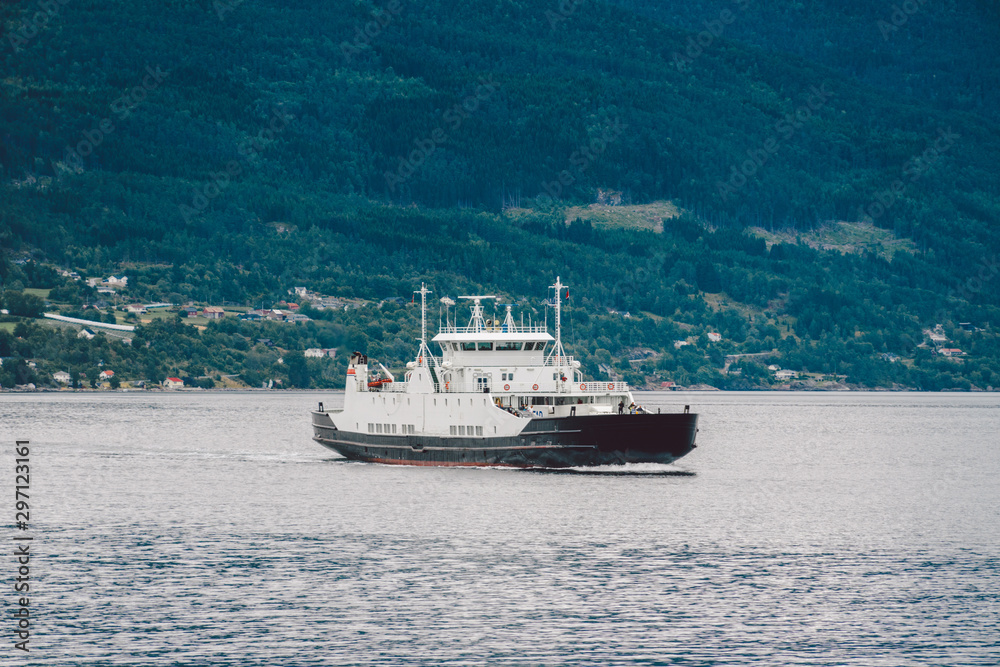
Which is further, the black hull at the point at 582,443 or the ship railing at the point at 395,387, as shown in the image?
the ship railing at the point at 395,387

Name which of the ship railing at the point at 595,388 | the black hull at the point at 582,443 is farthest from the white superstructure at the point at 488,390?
the black hull at the point at 582,443

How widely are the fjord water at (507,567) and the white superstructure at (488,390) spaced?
3964 mm

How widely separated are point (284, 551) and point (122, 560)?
25.0ft

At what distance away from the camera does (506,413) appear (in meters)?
90.2

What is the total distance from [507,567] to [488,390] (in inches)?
1343

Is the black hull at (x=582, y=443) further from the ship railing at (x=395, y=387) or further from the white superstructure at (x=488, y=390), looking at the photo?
the ship railing at (x=395, y=387)

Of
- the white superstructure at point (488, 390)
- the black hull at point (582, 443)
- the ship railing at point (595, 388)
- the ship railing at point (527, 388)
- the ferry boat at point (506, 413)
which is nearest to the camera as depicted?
the black hull at point (582, 443)

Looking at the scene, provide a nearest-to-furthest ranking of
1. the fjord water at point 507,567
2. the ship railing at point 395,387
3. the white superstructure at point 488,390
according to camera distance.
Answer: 1. the fjord water at point 507,567
2. the white superstructure at point 488,390
3. the ship railing at point 395,387

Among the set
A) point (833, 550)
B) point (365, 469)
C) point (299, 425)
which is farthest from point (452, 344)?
point (299, 425)

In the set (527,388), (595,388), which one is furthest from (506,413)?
(595,388)

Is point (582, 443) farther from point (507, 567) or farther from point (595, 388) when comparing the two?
point (507, 567)

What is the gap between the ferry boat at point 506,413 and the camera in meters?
88.6

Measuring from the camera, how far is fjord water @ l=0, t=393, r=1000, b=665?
152 ft

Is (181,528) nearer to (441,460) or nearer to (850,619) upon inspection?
(441,460)
